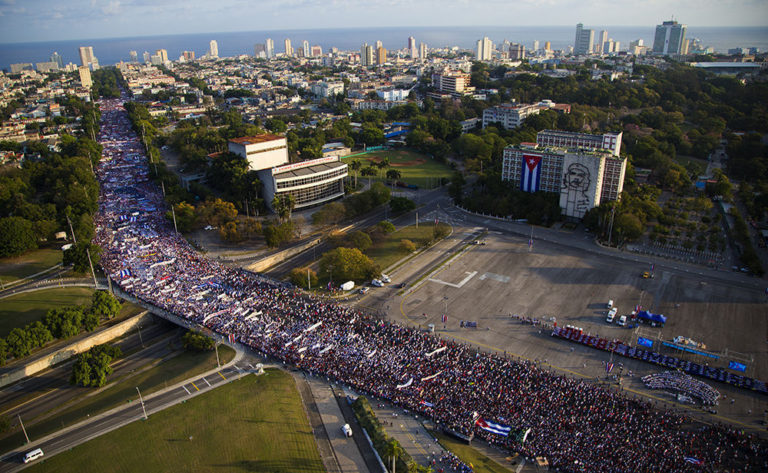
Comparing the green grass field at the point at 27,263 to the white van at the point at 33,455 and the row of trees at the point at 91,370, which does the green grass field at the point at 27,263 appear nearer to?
the row of trees at the point at 91,370

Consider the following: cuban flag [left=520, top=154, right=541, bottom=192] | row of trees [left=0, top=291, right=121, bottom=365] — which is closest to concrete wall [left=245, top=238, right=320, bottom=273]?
row of trees [left=0, top=291, right=121, bottom=365]

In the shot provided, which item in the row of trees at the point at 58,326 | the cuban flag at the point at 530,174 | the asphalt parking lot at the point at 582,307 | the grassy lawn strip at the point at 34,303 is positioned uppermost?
the cuban flag at the point at 530,174

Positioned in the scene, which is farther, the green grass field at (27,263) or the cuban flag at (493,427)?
the green grass field at (27,263)

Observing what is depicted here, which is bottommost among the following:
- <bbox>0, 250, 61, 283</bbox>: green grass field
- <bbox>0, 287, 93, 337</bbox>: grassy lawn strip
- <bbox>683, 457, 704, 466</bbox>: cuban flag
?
<bbox>0, 250, 61, 283</bbox>: green grass field

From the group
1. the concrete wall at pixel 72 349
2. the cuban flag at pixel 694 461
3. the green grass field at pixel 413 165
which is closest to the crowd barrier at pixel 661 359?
the cuban flag at pixel 694 461

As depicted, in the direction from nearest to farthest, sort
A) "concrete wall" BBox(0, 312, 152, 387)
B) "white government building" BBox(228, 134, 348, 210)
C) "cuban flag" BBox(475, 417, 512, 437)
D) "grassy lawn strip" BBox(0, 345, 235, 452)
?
1. "cuban flag" BBox(475, 417, 512, 437)
2. "grassy lawn strip" BBox(0, 345, 235, 452)
3. "concrete wall" BBox(0, 312, 152, 387)
4. "white government building" BBox(228, 134, 348, 210)

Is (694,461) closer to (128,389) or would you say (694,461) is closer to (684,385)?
(684,385)

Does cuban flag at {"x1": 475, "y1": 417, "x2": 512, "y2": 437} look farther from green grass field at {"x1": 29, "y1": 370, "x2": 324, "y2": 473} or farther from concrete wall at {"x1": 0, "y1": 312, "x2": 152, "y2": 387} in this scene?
concrete wall at {"x1": 0, "y1": 312, "x2": 152, "y2": 387}
